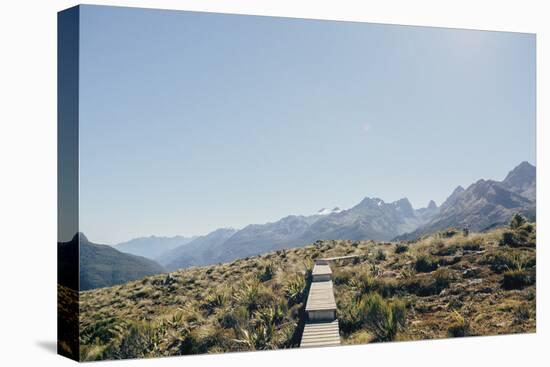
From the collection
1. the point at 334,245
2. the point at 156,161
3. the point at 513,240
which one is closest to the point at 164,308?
the point at 156,161

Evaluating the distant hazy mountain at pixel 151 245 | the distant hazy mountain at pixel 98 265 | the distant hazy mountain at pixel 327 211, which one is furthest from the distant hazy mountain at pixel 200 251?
the distant hazy mountain at pixel 327 211

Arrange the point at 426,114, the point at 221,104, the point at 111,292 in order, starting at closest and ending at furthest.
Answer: the point at 111,292, the point at 221,104, the point at 426,114

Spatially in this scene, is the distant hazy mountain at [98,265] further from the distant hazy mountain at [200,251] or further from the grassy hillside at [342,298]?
the distant hazy mountain at [200,251]

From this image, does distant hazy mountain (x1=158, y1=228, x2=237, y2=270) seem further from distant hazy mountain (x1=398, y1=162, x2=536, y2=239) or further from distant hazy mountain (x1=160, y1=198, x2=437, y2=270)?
distant hazy mountain (x1=398, y1=162, x2=536, y2=239)

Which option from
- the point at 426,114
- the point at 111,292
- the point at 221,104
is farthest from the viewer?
the point at 426,114

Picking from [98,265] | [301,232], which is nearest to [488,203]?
[301,232]

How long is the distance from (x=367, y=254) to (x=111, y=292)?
476 cm

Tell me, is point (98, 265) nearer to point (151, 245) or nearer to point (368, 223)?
point (151, 245)

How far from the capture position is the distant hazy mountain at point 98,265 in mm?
11609

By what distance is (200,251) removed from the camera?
41.7 ft

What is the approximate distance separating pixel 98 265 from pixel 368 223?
4.81 meters

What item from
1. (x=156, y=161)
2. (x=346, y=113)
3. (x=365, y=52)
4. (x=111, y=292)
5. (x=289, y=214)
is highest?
(x=365, y=52)

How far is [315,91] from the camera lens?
44.2 feet

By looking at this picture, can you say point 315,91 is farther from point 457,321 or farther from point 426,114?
point 457,321
